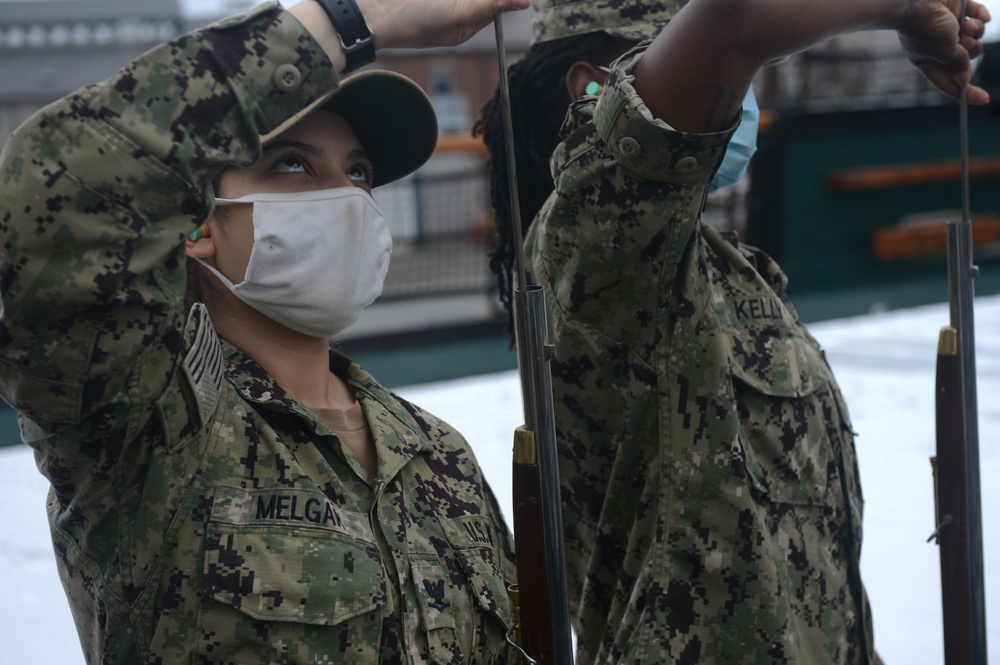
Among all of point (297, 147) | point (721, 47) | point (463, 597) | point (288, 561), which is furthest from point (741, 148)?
point (288, 561)

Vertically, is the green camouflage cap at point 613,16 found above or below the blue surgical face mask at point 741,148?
above

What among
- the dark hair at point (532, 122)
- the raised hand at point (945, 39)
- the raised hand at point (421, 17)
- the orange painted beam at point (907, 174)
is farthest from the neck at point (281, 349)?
the orange painted beam at point (907, 174)

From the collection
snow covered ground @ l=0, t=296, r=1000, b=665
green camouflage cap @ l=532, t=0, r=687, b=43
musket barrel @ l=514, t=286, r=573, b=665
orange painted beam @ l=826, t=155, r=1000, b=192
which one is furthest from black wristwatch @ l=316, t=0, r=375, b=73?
orange painted beam @ l=826, t=155, r=1000, b=192

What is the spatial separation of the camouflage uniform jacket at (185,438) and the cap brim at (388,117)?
0.25 m

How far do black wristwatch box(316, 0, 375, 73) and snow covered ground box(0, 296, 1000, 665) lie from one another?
1.91 m

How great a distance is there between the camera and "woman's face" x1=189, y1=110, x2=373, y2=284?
122 centimetres

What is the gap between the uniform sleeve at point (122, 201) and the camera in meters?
0.91

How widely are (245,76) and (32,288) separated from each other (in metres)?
0.27

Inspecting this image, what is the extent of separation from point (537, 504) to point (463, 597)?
158mm

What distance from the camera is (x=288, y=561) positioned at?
1097mm

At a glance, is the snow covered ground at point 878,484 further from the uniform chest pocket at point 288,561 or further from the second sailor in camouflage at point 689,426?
the uniform chest pocket at point 288,561

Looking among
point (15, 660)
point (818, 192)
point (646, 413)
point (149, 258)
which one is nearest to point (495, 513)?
point (646, 413)

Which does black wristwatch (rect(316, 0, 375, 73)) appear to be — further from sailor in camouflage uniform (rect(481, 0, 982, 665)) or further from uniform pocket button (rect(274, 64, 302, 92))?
sailor in camouflage uniform (rect(481, 0, 982, 665))

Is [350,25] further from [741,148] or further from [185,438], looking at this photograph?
[741,148]
